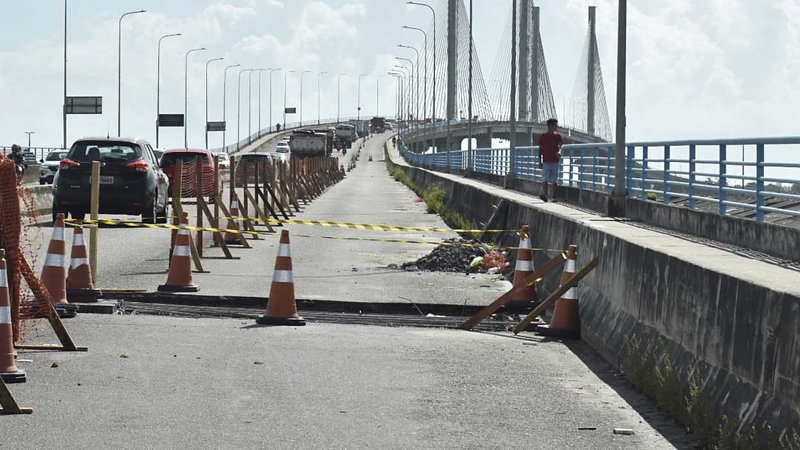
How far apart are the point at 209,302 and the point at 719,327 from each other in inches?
317

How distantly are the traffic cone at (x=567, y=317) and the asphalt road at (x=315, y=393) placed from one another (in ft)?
1.30

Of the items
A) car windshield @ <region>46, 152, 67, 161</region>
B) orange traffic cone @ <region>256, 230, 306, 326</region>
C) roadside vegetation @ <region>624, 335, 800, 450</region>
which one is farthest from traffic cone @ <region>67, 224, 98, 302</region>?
car windshield @ <region>46, 152, 67, 161</region>

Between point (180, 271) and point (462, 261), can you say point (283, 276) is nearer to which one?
point (180, 271)

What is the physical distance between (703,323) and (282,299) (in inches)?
221

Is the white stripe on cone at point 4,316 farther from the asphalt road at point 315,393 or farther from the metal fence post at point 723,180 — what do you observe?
the metal fence post at point 723,180

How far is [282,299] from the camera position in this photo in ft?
45.9

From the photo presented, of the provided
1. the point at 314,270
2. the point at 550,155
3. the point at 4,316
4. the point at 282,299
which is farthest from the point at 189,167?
the point at 4,316

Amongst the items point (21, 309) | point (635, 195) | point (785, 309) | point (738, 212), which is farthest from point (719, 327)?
point (635, 195)

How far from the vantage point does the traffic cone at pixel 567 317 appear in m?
13.5

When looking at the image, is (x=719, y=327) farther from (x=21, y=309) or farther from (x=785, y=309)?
(x=21, y=309)

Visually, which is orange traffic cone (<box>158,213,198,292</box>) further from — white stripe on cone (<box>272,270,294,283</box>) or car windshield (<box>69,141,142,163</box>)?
car windshield (<box>69,141,142,163</box>)

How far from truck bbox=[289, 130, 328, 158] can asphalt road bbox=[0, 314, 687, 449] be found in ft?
332

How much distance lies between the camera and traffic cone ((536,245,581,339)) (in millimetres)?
13469

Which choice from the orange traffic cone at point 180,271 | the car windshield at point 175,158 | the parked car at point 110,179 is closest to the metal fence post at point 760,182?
the orange traffic cone at point 180,271
